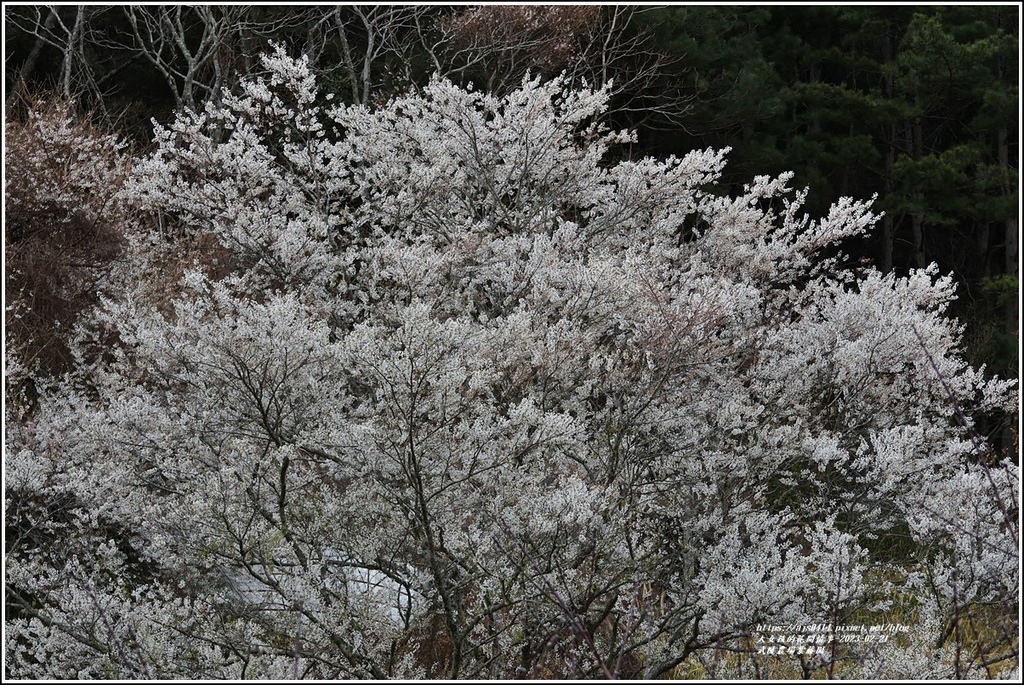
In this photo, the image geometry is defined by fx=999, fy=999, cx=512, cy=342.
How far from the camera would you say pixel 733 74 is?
13453 mm

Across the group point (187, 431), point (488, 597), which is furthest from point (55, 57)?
point (488, 597)

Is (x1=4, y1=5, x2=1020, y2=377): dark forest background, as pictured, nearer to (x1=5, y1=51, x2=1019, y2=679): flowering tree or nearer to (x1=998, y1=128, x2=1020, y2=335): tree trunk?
(x1=998, y1=128, x2=1020, y2=335): tree trunk

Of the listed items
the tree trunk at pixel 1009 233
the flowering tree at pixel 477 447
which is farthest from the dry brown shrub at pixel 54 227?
the tree trunk at pixel 1009 233

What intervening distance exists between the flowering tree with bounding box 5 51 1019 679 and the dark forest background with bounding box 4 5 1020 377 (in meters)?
5.05

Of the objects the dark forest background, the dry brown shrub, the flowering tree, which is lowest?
the flowering tree

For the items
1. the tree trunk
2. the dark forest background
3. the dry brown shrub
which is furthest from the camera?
the tree trunk

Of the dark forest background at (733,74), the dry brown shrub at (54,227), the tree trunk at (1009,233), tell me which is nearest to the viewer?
the dry brown shrub at (54,227)

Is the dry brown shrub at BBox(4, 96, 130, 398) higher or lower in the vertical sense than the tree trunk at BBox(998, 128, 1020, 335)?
lower

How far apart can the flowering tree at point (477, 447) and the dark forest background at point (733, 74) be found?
5.05 metres

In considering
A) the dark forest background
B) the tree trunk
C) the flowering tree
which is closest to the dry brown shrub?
the flowering tree

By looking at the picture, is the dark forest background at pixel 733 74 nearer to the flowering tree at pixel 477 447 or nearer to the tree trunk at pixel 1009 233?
the tree trunk at pixel 1009 233

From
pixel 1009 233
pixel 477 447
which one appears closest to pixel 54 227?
pixel 477 447

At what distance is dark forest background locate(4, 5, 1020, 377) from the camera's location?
485 inches

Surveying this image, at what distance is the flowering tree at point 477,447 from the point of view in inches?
174
